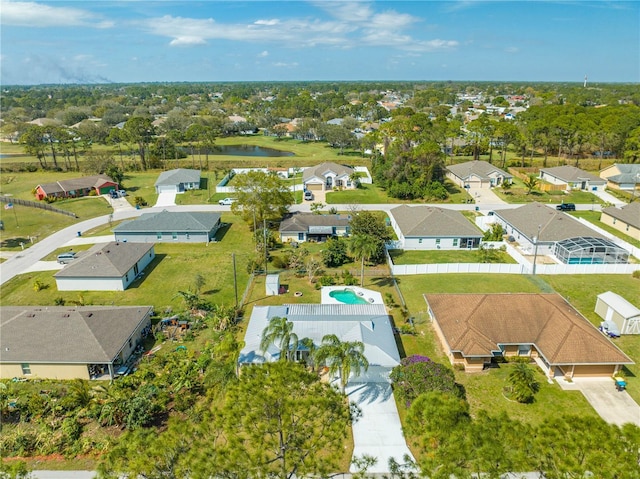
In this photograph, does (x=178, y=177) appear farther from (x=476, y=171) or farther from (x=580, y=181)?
(x=580, y=181)

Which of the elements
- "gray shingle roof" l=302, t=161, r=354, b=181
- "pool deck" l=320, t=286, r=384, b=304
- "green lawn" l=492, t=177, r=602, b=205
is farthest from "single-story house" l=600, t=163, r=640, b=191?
"pool deck" l=320, t=286, r=384, b=304

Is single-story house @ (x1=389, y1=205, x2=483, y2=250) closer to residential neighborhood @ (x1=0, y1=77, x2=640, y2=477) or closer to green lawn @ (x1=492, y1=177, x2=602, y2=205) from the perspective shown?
residential neighborhood @ (x1=0, y1=77, x2=640, y2=477)

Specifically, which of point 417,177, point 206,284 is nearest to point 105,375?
point 206,284

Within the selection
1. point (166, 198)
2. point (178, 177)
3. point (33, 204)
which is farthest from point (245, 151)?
point (33, 204)

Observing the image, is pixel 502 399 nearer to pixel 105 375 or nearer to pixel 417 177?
pixel 105 375

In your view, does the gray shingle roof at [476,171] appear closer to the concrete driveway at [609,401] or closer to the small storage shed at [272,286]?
the small storage shed at [272,286]

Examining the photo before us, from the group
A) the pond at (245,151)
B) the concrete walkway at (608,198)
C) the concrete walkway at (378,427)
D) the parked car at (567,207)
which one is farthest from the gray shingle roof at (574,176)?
the concrete walkway at (378,427)
